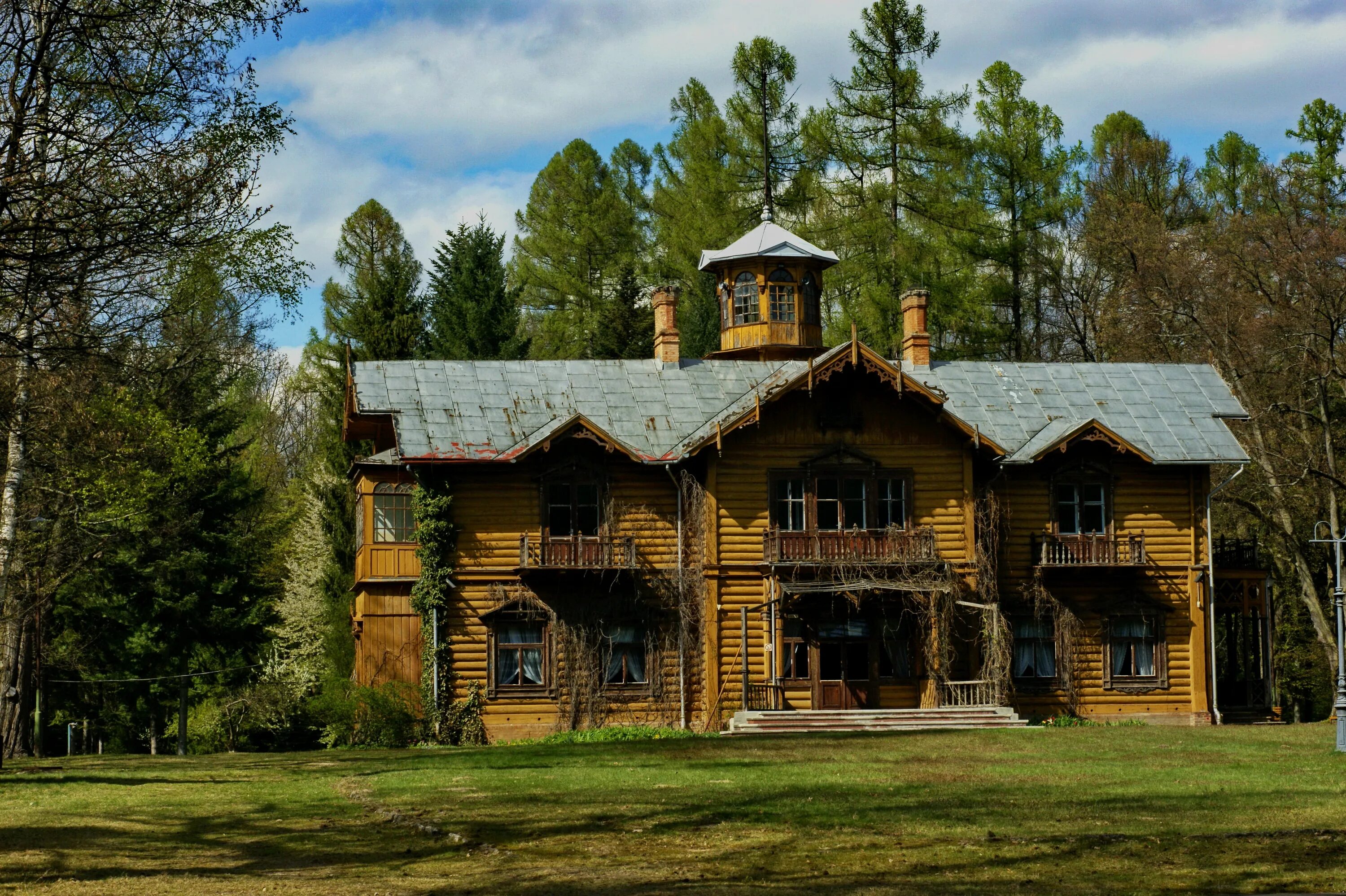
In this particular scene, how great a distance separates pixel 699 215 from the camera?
51219mm

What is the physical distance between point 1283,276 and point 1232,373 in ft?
8.39

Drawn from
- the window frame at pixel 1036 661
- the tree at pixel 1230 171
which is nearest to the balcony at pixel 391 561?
the window frame at pixel 1036 661

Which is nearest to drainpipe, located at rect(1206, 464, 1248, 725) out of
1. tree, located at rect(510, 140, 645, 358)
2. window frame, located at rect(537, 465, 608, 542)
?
window frame, located at rect(537, 465, 608, 542)

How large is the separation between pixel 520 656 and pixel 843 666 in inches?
255

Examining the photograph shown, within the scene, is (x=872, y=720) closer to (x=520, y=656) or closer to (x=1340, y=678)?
(x=520, y=656)

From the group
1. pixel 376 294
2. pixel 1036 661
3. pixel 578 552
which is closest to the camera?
pixel 578 552

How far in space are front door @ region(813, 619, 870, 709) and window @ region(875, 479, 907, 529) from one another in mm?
2088

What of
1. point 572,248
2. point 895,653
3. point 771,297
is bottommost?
point 895,653

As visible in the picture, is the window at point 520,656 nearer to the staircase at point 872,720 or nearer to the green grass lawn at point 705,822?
the staircase at point 872,720

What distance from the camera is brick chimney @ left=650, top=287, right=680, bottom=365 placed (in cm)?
3584

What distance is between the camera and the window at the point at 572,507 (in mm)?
32406

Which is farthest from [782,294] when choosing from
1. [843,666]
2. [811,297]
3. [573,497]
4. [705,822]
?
[705,822]

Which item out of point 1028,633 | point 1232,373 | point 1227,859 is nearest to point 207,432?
point 1028,633

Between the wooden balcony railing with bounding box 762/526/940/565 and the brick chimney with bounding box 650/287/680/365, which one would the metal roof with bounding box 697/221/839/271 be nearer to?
the brick chimney with bounding box 650/287/680/365
